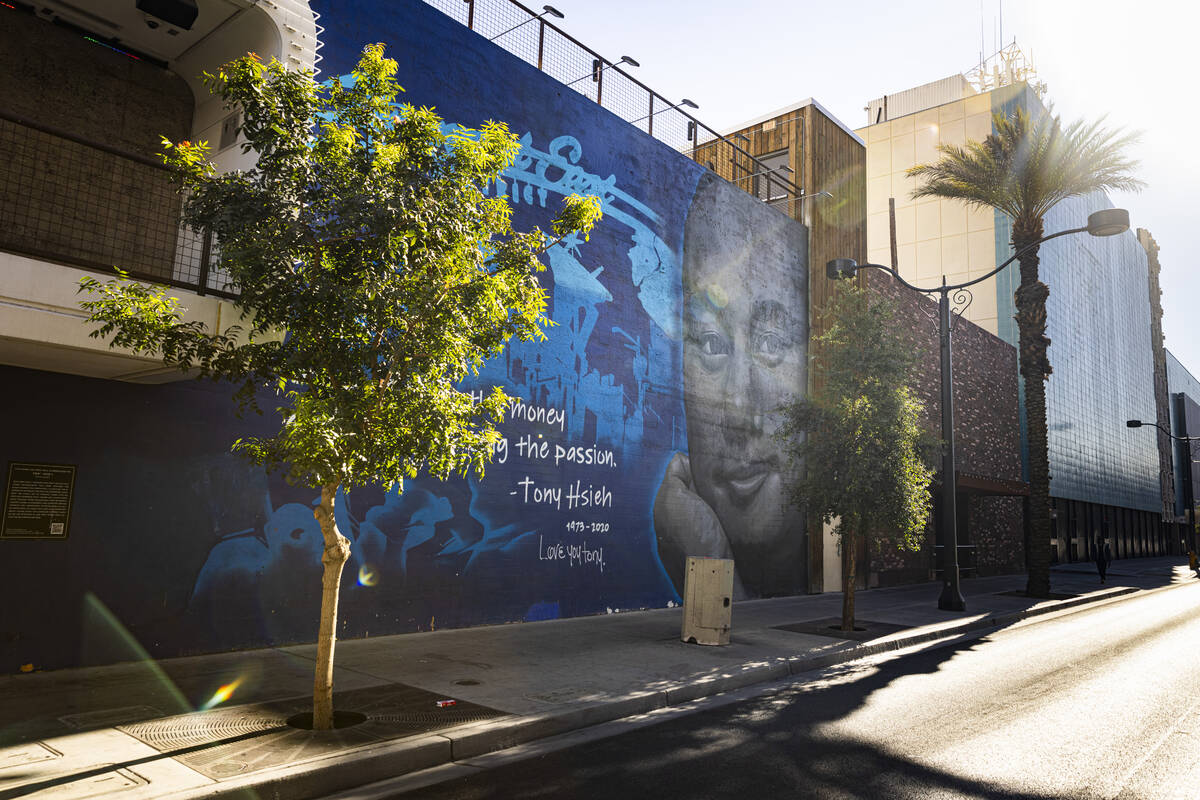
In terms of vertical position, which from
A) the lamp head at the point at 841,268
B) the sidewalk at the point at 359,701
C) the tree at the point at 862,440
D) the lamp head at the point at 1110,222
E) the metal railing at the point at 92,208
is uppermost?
the lamp head at the point at 1110,222

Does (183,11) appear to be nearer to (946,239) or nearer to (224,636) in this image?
(224,636)

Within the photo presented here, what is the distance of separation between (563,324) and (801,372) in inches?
332

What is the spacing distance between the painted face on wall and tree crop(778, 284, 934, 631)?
273 cm

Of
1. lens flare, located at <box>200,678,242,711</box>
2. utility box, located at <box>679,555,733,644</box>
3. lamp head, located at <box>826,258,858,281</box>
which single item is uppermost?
lamp head, located at <box>826,258,858,281</box>

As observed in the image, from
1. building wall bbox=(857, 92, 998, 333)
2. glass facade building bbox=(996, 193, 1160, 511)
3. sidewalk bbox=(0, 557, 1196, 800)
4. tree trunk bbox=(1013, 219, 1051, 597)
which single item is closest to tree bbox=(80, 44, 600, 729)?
sidewalk bbox=(0, 557, 1196, 800)

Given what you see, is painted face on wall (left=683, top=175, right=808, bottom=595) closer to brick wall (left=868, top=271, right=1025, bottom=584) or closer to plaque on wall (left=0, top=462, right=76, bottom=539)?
brick wall (left=868, top=271, right=1025, bottom=584)

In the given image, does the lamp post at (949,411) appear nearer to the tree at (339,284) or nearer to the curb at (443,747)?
the curb at (443,747)

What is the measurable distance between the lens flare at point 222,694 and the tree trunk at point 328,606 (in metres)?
0.99

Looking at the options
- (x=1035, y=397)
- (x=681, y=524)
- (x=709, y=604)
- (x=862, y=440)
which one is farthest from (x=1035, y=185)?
(x=709, y=604)

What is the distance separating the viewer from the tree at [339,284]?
5.89 m

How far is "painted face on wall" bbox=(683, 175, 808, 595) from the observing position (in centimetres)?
1644

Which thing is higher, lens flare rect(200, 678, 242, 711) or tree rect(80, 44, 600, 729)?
tree rect(80, 44, 600, 729)

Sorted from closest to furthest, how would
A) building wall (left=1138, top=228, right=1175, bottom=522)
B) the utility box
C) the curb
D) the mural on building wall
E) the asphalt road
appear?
the curb, the asphalt road, the utility box, the mural on building wall, building wall (left=1138, top=228, right=1175, bottom=522)

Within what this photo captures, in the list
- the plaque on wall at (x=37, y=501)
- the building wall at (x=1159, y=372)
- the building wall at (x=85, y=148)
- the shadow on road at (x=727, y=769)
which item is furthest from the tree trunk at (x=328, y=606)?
the building wall at (x=1159, y=372)
